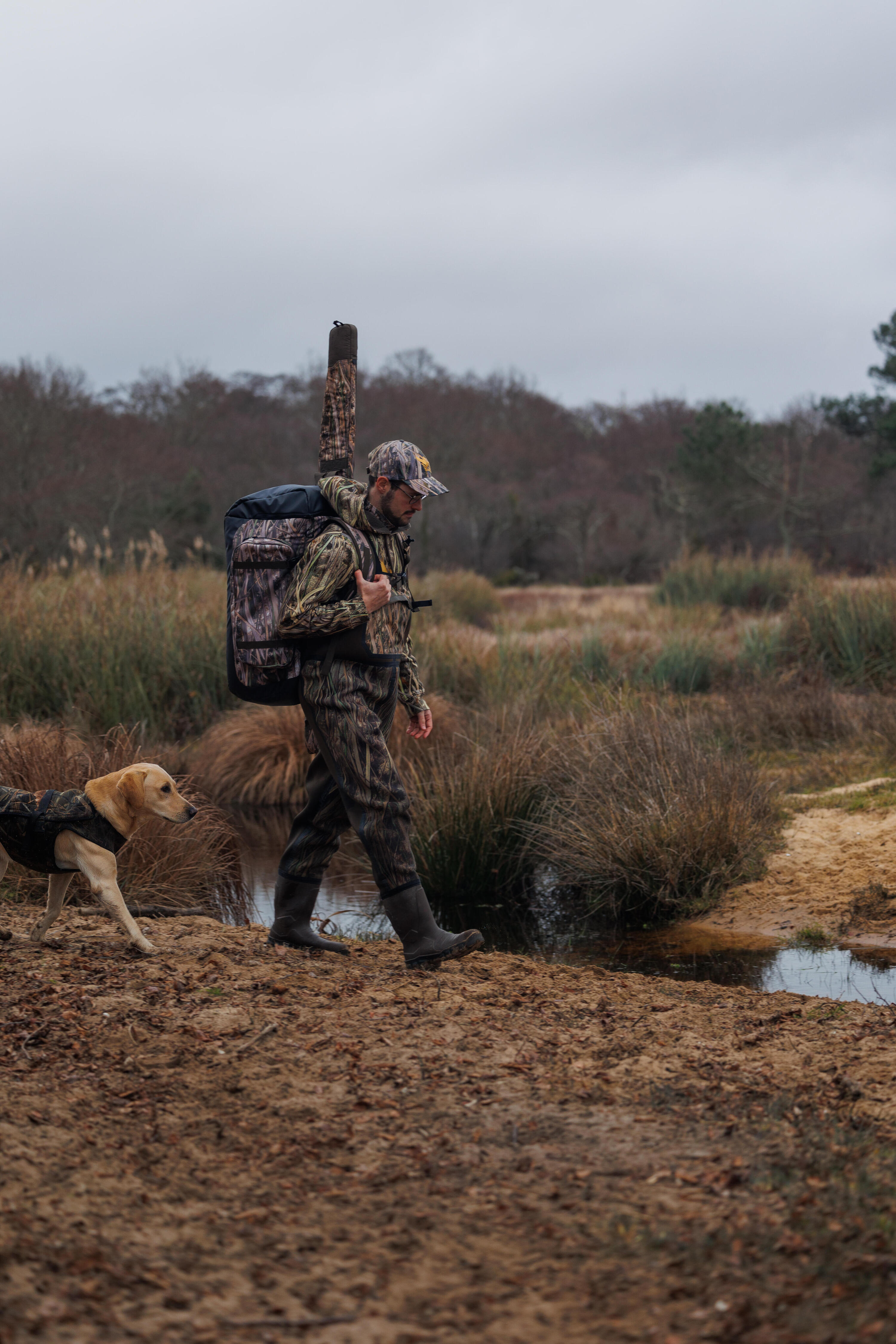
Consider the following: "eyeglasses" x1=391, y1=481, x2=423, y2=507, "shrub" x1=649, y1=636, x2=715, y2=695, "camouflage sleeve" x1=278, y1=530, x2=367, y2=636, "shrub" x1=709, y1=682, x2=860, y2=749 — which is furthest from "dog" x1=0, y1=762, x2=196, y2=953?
"shrub" x1=649, y1=636, x2=715, y2=695

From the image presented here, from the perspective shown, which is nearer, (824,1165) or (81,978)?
(824,1165)

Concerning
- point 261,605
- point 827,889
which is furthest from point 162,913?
point 827,889

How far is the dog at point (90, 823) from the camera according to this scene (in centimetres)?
439

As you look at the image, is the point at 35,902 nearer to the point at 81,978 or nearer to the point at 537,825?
the point at 81,978

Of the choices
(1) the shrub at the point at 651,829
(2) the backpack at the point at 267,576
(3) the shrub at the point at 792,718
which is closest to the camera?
(2) the backpack at the point at 267,576

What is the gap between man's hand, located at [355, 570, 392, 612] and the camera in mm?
4277

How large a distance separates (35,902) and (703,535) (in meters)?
34.0

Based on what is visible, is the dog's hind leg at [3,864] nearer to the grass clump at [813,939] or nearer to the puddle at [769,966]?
the puddle at [769,966]

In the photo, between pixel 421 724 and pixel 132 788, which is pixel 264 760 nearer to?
pixel 421 724

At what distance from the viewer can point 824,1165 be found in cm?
270

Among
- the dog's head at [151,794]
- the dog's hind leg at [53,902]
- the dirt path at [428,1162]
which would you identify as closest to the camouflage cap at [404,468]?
the dog's head at [151,794]

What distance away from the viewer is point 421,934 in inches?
180

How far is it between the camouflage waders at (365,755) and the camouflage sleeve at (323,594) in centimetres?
21

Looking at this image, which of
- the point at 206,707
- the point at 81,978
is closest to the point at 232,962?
the point at 81,978
